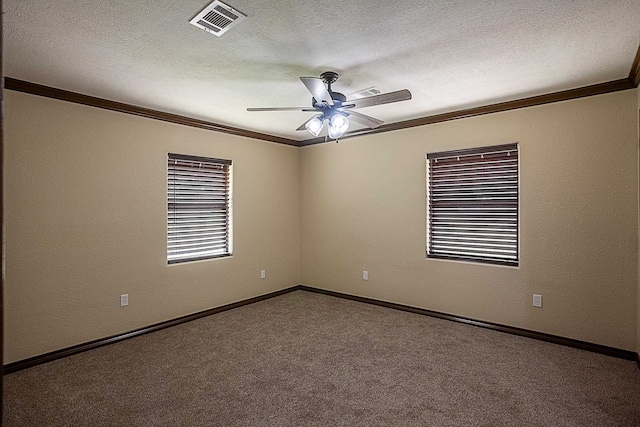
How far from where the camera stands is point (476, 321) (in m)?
4.13

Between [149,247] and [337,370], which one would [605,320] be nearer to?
[337,370]

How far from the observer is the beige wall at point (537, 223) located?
10.8 ft

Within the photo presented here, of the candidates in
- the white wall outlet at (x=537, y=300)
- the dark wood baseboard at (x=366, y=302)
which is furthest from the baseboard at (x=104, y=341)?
the white wall outlet at (x=537, y=300)

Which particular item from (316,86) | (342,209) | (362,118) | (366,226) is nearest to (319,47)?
(316,86)

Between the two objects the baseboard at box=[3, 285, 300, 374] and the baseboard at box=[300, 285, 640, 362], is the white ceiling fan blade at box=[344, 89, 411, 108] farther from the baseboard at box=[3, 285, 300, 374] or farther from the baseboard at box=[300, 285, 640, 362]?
the baseboard at box=[3, 285, 300, 374]

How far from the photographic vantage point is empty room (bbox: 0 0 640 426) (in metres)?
2.38

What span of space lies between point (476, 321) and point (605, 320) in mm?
A: 1169

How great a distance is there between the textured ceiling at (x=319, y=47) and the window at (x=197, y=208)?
1.01 m

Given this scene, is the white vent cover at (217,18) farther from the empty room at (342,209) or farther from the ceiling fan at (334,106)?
the ceiling fan at (334,106)

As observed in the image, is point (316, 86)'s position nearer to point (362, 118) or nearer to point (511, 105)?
point (362, 118)

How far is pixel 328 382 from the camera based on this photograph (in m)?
2.86

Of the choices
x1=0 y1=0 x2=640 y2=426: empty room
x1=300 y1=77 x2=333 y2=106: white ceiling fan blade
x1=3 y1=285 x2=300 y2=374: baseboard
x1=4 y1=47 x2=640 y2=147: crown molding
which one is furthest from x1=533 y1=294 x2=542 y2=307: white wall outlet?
x1=3 y1=285 x2=300 y2=374: baseboard

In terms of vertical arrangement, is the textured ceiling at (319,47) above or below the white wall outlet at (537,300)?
above

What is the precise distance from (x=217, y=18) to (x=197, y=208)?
284 cm
